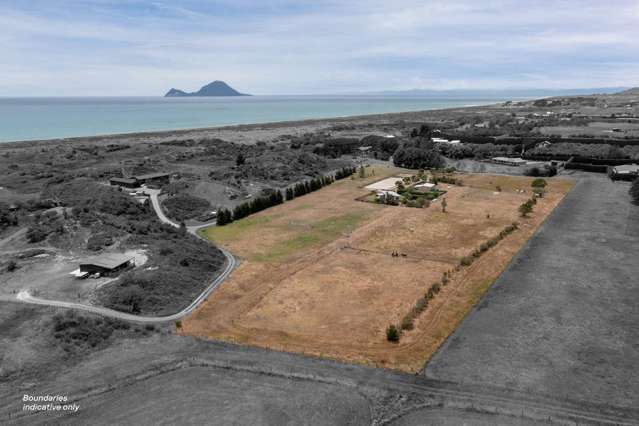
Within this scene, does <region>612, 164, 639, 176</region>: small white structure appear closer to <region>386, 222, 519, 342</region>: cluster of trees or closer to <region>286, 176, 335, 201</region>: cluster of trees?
<region>386, 222, 519, 342</region>: cluster of trees

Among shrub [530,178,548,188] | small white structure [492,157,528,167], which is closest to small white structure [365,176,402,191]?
shrub [530,178,548,188]

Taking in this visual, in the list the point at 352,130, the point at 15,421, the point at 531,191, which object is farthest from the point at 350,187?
the point at 352,130

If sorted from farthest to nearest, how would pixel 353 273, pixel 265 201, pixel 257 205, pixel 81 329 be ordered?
pixel 265 201, pixel 257 205, pixel 353 273, pixel 81 329

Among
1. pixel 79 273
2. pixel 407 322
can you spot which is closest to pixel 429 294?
pixel 407 322

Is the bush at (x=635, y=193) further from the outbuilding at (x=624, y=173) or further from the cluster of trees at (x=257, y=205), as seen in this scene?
the cluster of trees at (x=257, y=205)

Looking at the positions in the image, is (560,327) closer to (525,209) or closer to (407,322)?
(407,322)

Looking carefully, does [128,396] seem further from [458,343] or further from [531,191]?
[531,191]
